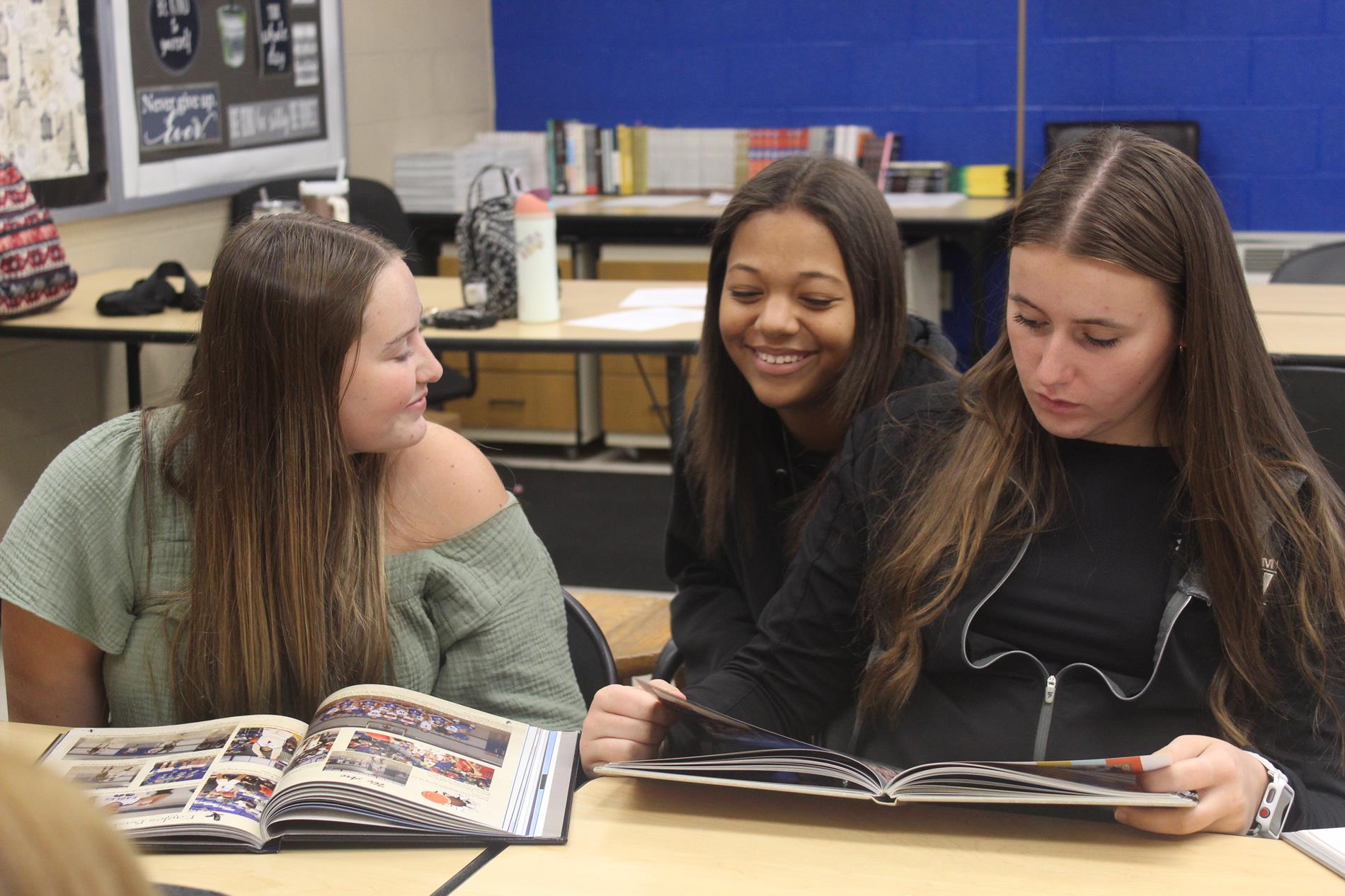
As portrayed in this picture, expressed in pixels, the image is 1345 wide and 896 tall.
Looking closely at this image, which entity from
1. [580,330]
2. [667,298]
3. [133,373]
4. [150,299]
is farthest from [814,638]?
[133,373]

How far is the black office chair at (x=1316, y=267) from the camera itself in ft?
10.9

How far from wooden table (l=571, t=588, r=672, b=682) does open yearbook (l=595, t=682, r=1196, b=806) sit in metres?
0.77

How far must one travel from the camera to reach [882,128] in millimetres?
5164

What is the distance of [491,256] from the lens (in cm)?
298

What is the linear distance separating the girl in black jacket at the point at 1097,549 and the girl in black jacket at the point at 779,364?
284 millimetres

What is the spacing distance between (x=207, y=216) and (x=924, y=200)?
2444 mm

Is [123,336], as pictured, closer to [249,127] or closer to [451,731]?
[249,127]

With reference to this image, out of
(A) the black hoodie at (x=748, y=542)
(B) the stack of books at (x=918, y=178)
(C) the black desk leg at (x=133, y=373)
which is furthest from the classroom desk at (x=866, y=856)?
(B) the stack of books at (x=918, y=178)

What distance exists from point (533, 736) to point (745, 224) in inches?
29.1

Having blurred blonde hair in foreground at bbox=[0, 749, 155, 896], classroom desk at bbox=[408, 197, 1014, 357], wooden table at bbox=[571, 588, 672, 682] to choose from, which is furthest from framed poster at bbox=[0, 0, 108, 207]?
blurred blonde hair in foreground at bbox=[0, 749, 155, 896]

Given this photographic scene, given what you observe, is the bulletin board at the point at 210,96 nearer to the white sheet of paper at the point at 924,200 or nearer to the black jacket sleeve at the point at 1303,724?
the white sheet of paper at the point at 924,200

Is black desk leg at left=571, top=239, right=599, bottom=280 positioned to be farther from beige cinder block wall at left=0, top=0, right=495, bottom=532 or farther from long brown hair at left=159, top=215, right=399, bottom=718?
long brown hair at left=159, top=215, right=399, bottom=718

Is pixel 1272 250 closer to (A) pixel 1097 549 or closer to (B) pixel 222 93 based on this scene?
(B) pixel 222 93

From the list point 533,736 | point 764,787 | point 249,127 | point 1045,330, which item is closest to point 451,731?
point 533,736
